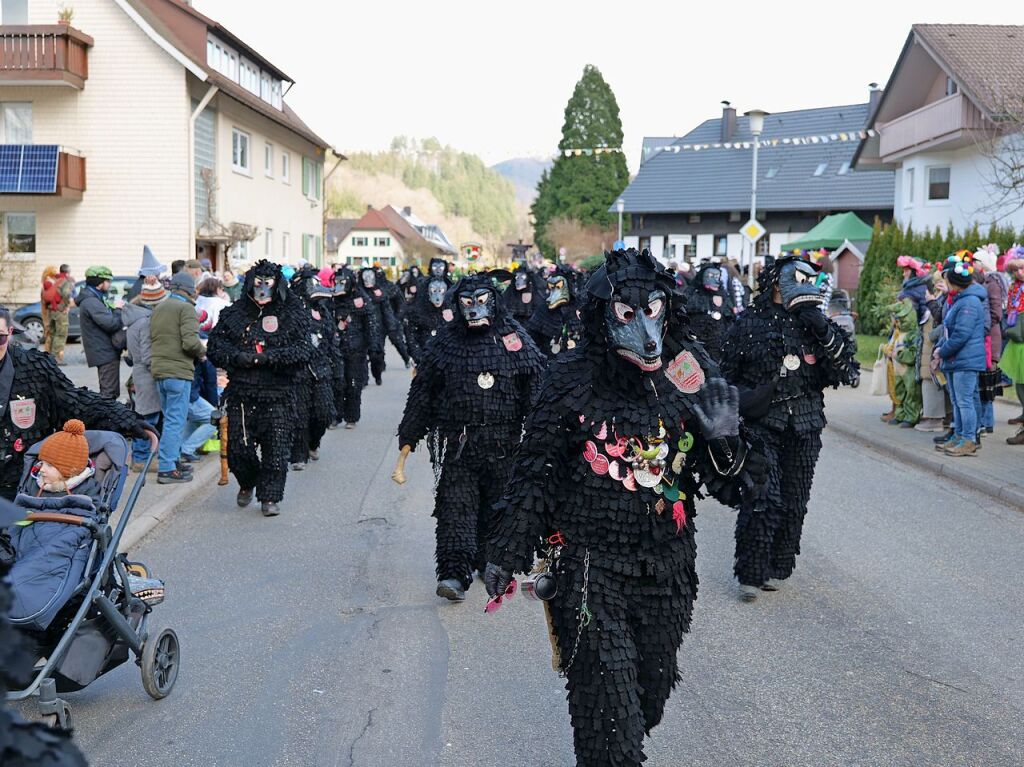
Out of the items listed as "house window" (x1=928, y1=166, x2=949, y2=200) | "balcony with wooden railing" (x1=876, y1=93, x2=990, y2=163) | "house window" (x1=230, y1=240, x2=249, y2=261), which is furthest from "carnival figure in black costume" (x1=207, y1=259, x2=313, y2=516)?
"house window" (x1=928, y1=166, x2=949, y2=200)

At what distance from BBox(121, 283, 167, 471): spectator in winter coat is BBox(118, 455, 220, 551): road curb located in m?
0.39

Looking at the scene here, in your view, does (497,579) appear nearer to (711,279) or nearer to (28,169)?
(711,279)

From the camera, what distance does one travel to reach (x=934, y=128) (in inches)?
1251

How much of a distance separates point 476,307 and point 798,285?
2016mm

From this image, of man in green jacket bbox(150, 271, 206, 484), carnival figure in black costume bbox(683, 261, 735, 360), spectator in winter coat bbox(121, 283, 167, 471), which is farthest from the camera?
carnival figure in black costume bbox(683, 261, 735, 360)

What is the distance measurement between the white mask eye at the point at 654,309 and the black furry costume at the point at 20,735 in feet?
8.36

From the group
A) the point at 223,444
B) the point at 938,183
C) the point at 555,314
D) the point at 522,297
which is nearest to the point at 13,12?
the point at 522,297

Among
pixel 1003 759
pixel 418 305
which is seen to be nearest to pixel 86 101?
pixel 418 305

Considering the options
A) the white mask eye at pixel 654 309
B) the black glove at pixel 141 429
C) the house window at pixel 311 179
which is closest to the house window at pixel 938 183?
the house window at pixel 311 179

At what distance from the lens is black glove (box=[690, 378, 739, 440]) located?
394 centimetres

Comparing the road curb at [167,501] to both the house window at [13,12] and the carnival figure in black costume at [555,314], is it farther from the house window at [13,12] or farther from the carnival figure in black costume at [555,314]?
the house window at [13,12]

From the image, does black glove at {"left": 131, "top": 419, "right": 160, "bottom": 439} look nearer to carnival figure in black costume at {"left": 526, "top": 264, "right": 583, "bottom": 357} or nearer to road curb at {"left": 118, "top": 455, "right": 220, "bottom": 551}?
road curb at {"left": 118, "top": 455, "right": 220, "bottom": 551}

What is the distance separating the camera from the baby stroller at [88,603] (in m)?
4.55

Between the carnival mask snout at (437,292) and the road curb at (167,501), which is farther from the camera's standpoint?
the carnival mask snout at (437,292)
